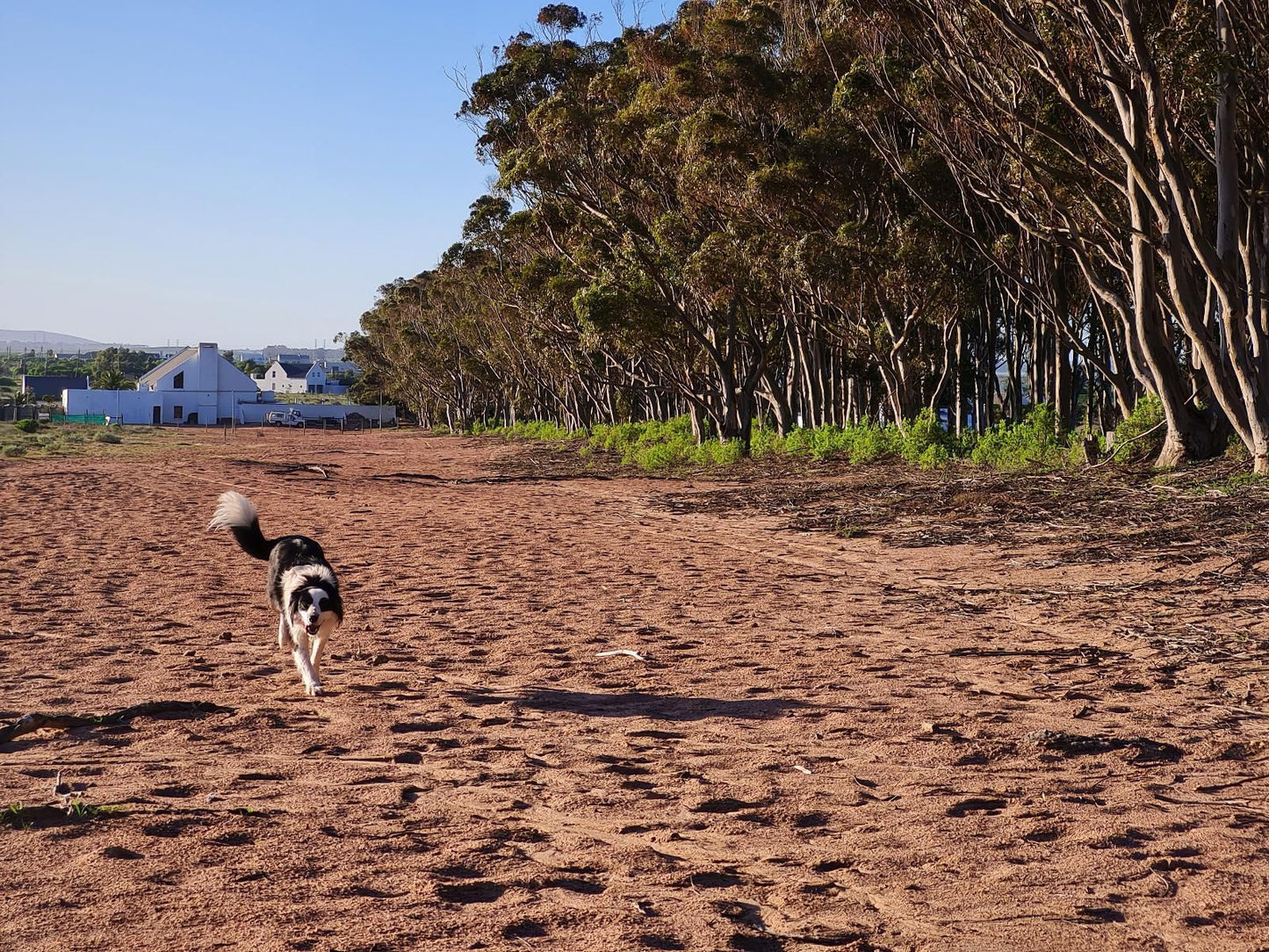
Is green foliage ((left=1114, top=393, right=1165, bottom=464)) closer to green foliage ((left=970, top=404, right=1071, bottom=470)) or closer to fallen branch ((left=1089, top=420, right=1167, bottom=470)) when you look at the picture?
fallen branch ((left=1089, top=420, right=1167, bottom=470))

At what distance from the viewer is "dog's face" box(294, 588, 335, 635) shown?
23.7ft

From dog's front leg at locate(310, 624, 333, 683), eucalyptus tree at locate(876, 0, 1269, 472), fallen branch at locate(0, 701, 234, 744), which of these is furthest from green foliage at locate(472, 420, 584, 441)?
fallen branch at locate(0, 701, 234, 744)

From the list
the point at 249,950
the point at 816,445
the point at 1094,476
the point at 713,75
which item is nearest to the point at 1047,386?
the point at 816,445

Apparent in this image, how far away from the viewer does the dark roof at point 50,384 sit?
126 metres

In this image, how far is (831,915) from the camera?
3891 mm

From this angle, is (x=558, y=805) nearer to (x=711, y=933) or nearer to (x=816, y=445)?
(x=711, y=933)

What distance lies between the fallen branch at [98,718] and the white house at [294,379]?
169 meters

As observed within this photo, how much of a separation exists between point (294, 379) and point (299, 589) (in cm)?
17225

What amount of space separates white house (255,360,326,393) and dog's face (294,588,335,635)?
169 m

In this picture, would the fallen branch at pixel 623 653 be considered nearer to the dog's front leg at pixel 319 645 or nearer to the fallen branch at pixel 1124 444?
the dog's front leg at pixel 319 645

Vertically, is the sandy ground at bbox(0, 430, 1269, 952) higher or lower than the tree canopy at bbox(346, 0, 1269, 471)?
lower

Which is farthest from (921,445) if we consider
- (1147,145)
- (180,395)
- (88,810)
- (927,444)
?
(180,395)

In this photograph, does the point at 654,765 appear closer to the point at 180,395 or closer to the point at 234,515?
the point at 234,515

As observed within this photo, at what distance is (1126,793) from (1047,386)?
29.8 meters
